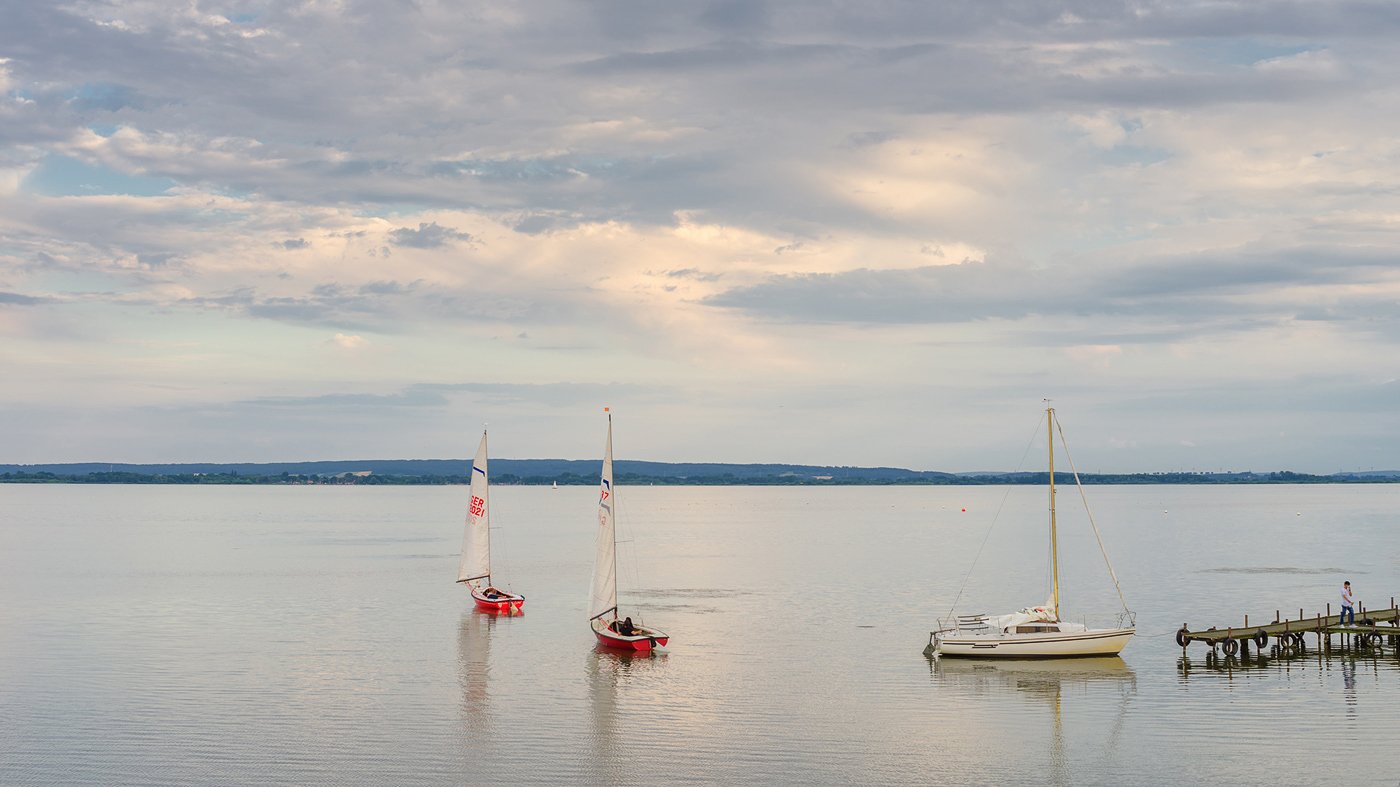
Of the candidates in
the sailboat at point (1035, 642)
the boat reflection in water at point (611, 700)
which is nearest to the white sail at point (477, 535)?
the boat reflection in water at point (611, 700)

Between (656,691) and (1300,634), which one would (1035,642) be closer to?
(1300,634)

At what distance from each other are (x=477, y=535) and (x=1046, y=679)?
1782 inches

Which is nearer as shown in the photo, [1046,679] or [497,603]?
[1046,679]

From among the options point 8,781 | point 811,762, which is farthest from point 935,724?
point 8,781

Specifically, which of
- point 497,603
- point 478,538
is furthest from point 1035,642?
point 478,538

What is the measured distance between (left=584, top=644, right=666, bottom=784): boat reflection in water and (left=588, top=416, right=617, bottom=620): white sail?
233 centimetres

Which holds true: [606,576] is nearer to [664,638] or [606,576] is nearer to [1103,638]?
[664,638]

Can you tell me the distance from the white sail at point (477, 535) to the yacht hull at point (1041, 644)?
39.3 m

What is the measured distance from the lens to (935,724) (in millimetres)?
43781

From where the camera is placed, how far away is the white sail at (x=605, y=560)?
2409 inches

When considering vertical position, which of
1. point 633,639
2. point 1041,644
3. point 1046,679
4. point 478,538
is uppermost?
point 478,538

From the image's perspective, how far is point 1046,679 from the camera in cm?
5347

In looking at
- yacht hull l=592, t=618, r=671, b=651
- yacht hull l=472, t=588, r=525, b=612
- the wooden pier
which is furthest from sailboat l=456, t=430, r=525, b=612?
the wooden pier

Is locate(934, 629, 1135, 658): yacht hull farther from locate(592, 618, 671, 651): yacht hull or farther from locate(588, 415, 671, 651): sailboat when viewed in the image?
locate(588, 415, 671, 651): sailboat
